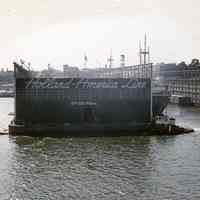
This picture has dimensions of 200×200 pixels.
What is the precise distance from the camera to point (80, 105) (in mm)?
37594

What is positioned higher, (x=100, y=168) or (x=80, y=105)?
(x=80, y=105)

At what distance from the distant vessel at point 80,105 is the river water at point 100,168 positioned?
11.0 ft

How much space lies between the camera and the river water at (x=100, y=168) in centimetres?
1870

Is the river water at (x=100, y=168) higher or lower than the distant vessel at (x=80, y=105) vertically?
lower

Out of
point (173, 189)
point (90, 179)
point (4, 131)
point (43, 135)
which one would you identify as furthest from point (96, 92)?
point (173, 189)

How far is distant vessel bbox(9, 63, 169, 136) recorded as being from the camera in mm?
36781

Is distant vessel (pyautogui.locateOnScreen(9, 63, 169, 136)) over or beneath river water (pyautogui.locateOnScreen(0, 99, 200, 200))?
over

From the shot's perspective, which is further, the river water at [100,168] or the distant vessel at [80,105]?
the distant vessel at [80,105]

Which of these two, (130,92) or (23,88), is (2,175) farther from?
(130,92)

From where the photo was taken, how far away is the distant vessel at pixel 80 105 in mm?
36781

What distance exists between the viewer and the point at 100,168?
23.2m

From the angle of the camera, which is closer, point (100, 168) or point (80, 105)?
point (100, 168)

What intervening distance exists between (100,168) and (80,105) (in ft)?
49.4

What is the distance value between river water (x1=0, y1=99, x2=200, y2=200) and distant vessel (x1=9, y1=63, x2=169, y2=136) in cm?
334
